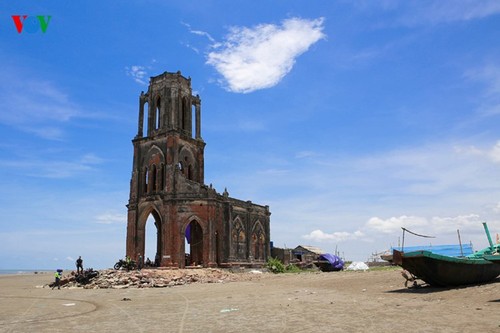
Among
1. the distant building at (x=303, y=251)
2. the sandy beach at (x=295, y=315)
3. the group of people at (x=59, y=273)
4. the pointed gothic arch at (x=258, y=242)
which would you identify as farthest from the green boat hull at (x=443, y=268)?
the distant building at (x=303, y=251)

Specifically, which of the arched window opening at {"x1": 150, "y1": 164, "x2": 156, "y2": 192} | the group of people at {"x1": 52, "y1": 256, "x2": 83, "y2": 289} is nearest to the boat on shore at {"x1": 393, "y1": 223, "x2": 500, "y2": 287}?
the group of people at {"x1": 52, "y1": 256, "x2": 83, "y2": 289}

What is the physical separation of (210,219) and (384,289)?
65.3 ft

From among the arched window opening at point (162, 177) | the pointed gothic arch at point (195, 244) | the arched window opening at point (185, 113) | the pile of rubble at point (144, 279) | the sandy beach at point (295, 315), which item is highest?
the arched window opening at point (185, 113)

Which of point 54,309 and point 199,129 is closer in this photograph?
point 54,309

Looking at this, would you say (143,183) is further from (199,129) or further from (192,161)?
(199,129)

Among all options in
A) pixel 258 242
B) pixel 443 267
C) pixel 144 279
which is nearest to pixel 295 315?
pixel 443 267

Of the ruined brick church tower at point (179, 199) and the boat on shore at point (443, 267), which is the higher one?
the ruined brick church tower at point (179, 199)

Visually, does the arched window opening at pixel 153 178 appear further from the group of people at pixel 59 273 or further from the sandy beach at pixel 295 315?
the sandy beach at pixel 295 315

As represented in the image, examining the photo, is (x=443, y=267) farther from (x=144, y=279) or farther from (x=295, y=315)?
(x=144, y=279)

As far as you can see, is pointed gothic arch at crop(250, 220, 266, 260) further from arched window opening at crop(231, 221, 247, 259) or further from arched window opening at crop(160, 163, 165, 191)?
arched window opening at crop(160, 163, 165, 191)

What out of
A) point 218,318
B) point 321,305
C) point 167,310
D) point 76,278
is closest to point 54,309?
point 167,310

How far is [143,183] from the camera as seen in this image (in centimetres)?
3812

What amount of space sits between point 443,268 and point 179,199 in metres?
23.4

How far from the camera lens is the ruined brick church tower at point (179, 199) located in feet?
115
